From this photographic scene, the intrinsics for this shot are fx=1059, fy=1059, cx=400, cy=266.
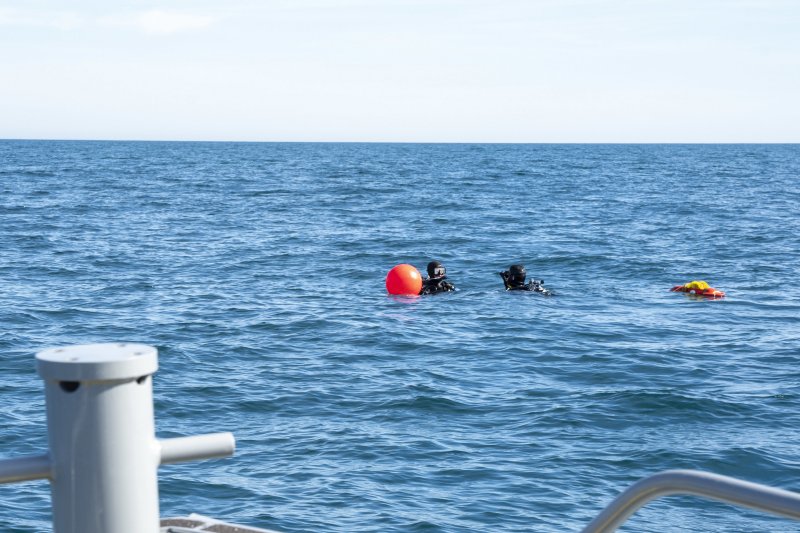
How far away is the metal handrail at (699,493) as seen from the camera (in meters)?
2.21

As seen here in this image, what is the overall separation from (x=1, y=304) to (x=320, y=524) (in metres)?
13.9

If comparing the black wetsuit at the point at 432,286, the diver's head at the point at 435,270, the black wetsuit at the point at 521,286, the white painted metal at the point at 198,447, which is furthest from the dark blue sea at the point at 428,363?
the white painted metal at the point at 198,447

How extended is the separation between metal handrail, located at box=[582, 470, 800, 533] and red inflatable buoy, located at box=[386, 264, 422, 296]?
1926 centimetres

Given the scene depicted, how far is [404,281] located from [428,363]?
601cm

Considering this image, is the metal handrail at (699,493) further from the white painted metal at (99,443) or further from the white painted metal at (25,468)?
the white painted metal at (25,468)

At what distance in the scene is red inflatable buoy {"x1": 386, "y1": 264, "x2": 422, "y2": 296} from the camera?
21.8 m

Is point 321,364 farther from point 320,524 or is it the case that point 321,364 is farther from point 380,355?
point 320,524

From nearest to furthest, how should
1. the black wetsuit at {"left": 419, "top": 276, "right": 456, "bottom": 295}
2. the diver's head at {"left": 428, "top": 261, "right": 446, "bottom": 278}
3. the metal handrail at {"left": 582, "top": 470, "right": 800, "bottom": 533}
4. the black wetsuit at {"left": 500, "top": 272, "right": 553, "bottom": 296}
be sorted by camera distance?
the metal handrail at {"left": 582, "top": 470, "right": 800, "bottom": 533} → the diver's head at {"left": 428, "top": 261, "right": 446, "bottom": 278} → the black wetsuit at {"left": 419, "top": 276, "right": 456, "bottom": 295} → the black wetsuit at {"left": 500, "top": 272, "right": 553, "bottom": 296}

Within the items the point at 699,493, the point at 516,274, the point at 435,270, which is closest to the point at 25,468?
the point at 699,493

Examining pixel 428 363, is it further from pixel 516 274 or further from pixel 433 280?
pixel 516 274

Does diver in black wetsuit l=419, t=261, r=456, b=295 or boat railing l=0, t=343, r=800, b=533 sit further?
diver in black wetsuit l=419, t=261, r=456, b=295

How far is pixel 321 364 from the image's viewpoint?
1588cm

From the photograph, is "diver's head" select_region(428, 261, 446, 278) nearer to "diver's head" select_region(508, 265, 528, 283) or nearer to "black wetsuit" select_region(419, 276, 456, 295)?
"black wetsuit" select_region(419, 276, 456, 295)

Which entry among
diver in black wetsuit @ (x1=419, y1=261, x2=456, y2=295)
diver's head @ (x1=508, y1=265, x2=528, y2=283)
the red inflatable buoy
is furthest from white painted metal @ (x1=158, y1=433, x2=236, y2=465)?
diver's head @ (x1=508, y1=265, x2=528, y2=283)
